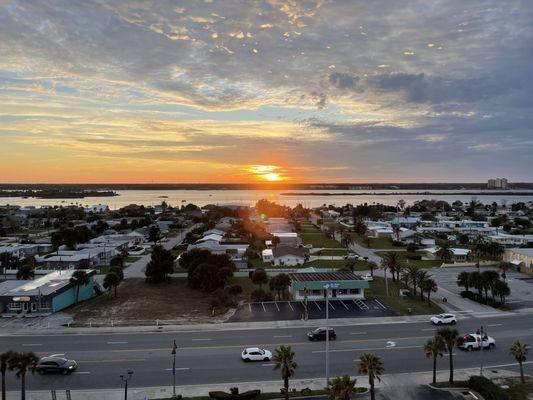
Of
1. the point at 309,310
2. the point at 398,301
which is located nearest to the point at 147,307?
the point at 309,310

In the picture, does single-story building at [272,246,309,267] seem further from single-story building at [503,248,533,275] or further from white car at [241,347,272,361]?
white car at [241,347,272,361]

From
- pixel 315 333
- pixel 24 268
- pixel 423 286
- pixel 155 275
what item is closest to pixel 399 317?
pixel 423 286

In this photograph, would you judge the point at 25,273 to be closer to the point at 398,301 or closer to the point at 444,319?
the point at 398,301

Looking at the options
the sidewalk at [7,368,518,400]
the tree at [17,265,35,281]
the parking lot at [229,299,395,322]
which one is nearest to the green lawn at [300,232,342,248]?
the parking lot at [229,299,395,322]

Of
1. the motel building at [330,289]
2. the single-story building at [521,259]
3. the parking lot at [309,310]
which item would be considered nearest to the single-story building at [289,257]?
the motel building at [330,289]

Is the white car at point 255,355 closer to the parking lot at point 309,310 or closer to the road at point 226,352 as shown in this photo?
the road at point 226,352
